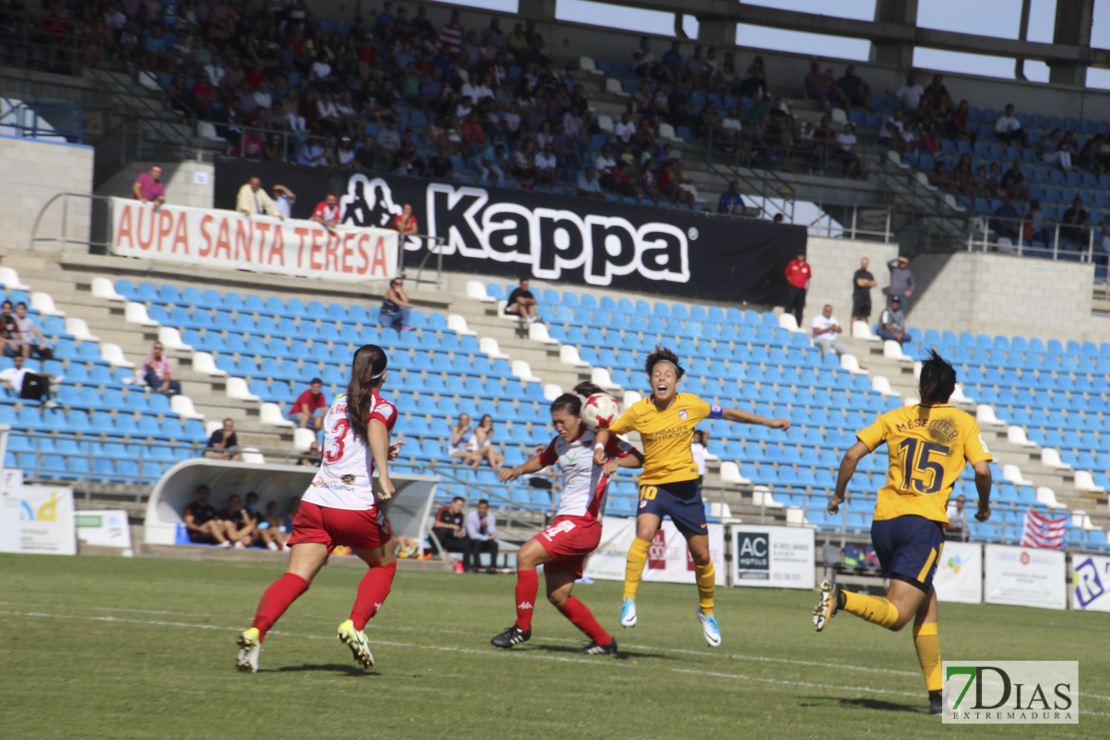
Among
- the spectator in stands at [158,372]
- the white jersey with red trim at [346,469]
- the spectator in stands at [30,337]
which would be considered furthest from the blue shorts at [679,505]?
the spectator in stands at [30,337]

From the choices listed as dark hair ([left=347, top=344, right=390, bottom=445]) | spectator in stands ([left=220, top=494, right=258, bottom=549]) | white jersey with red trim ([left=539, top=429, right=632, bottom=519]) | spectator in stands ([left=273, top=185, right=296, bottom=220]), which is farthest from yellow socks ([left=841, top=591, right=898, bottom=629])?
spectator in stands ([left=273, top=185, right=296, bottom=220])

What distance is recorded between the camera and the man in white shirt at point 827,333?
3084 cm

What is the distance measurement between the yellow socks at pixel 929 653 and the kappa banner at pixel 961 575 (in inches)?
604

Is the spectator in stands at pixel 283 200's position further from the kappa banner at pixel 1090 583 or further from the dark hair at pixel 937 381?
the dark hair at pixel 937 381

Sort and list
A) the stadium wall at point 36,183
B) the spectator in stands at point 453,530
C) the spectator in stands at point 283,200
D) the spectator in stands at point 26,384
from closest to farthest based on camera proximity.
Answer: the spectator in stands at point 26,384 < the spectator in stands at point 453,530 < the stadium wall at point 36,183 < the spectator in stands at point 283,200

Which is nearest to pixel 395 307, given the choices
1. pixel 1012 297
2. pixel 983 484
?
Result: pixel 1012 297

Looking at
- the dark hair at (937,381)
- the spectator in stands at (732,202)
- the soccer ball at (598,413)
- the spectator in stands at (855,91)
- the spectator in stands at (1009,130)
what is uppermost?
the spectator in stands at (855,91)

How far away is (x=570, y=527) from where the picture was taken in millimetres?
9758

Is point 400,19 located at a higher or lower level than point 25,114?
higher

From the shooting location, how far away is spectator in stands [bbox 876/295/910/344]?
3228 cm

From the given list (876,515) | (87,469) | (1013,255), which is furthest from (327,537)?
(1013,255)

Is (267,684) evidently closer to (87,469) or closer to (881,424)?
(881,424)

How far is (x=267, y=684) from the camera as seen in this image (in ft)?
24.1

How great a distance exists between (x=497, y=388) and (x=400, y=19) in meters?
11.4
